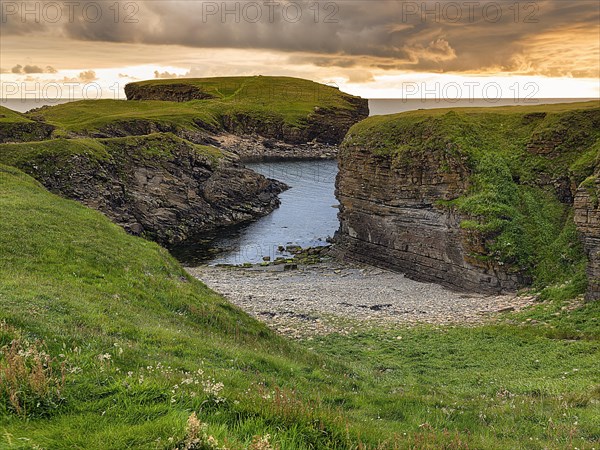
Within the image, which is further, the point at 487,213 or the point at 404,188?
the point at 404,188

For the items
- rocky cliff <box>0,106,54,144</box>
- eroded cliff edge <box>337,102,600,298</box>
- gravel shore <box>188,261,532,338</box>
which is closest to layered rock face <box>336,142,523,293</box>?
eroded cliff edge <box>337,102,600,298</box>

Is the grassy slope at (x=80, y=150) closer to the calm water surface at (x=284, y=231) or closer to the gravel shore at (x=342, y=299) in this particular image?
the calm water surface at (x=284, y=231)

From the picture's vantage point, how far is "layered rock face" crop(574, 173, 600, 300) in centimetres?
3362

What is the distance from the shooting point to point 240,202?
304 feet

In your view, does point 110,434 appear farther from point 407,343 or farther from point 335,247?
point 335,247

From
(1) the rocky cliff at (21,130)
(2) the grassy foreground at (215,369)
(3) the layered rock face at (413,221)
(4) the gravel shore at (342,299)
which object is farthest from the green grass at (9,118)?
(2) the grassy foreground at (215,369)

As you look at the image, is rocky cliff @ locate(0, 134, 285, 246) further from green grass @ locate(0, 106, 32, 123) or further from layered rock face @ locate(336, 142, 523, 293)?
green grass @ locate(0, 106, 32, 123)

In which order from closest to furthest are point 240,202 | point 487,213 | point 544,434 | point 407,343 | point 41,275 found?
point 544,434, point 41,275, point 407,343, point 487,213, point 240,202

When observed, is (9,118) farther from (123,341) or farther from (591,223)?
(591,223)

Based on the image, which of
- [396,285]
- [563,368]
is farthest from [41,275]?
[396,285]

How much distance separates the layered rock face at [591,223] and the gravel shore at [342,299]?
5519mm

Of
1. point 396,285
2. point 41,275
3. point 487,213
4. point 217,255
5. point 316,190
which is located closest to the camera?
point 41,275

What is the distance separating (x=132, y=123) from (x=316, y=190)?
200 ft

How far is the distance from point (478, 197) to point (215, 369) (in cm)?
4050
